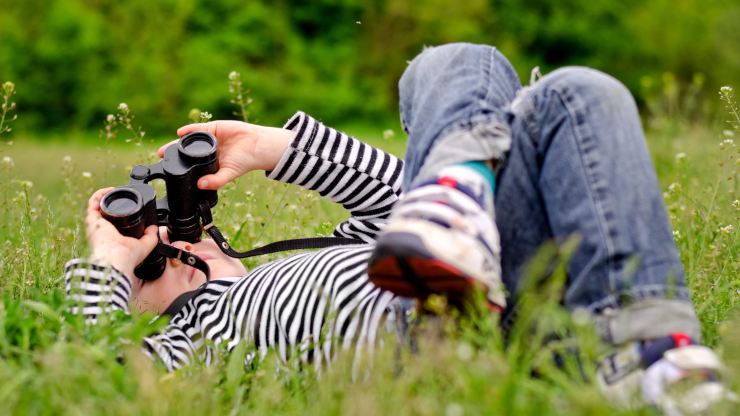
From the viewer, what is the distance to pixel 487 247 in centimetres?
162

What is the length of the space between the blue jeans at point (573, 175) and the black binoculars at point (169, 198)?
0.65 meters

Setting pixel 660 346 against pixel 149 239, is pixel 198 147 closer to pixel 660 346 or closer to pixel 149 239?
pixel 149 239

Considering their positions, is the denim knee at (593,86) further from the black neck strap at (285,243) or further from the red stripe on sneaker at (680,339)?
the black neck strap at (285,243)

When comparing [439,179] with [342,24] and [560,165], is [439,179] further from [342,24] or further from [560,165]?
[342,24]

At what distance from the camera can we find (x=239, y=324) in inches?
85.4

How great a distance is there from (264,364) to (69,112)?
21662 millimetres

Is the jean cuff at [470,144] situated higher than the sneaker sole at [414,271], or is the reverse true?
the jean cuff at [470,144]

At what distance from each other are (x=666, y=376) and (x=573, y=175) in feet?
1.30

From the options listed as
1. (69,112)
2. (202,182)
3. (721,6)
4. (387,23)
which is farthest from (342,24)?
(202,182)

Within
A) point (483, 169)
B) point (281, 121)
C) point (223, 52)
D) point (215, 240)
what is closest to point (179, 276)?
point (215, 240)

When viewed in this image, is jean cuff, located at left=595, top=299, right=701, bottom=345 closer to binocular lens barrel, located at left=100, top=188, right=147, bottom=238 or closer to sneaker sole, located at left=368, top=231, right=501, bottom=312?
sneaker sole, located at left=368, top=231, right=501, bottom=312

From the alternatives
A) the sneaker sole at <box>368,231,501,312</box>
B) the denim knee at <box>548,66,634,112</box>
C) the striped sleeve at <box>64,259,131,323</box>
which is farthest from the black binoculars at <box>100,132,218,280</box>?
the denim knee at <box>548,66,634,112</box>

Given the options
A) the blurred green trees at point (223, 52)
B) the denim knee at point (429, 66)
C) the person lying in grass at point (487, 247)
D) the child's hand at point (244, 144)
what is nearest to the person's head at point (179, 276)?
the person lying in grass at point (487, 247)

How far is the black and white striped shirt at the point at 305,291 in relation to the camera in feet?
6.46
